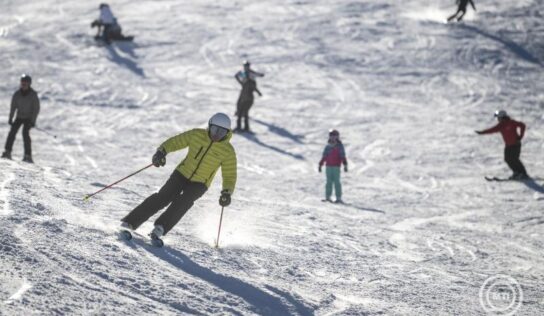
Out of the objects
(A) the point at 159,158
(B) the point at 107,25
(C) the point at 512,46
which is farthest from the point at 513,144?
(B) the point at 107,25

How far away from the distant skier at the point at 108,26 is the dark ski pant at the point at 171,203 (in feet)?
62.3

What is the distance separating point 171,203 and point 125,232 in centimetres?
60

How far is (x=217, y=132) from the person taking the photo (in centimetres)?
747

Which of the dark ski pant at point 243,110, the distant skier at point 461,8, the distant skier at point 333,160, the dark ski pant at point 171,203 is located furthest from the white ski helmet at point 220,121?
the distant skier at point 461,8

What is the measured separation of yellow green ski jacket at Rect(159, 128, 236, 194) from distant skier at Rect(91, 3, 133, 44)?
18.9m

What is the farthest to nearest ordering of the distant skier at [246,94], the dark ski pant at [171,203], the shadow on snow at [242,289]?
1. the distant skier at [246,94]
2. the dark ski pant at [171,203]
3. the shadow on snow at [242,289]

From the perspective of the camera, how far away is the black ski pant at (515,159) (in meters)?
14.9

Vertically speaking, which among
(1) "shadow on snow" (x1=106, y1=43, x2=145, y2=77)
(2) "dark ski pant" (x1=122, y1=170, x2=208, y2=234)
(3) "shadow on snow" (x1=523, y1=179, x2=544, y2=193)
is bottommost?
(2) "dark ski pant" (x1=122, y1=170, x2=208, y2=234)

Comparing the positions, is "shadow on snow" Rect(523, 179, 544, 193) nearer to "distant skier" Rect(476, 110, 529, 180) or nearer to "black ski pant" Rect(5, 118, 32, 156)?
"distant skier" Rect(476, 110, 529, 180)

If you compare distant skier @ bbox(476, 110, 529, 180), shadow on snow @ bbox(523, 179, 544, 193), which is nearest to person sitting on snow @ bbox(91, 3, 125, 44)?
distant skier @ bbox(476, 110, 529, 180)

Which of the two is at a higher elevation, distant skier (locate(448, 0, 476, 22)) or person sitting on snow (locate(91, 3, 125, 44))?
distant skier (locate(448, 0, 476, 22))

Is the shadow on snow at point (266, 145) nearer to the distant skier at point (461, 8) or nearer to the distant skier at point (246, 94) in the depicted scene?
the distant skier at point (246, 94)

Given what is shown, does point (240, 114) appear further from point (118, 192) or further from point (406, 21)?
point (406, 21)

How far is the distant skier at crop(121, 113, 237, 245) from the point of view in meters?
7.43
